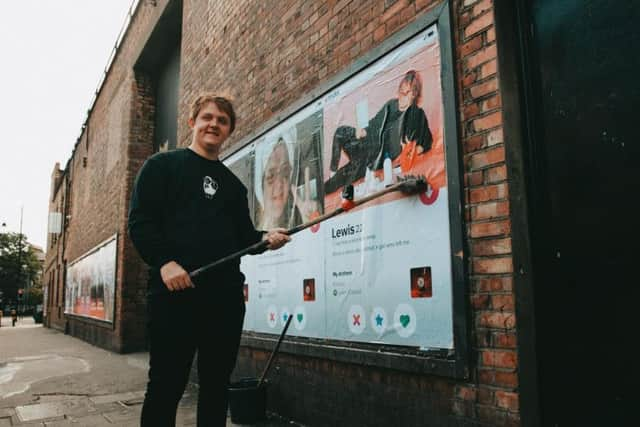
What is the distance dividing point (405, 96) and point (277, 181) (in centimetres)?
187

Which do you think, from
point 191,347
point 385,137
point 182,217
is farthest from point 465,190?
point 191,347

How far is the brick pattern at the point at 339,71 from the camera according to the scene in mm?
2469

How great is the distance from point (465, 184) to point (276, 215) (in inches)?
93.2

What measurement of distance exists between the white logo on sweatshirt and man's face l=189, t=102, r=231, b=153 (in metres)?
0.18

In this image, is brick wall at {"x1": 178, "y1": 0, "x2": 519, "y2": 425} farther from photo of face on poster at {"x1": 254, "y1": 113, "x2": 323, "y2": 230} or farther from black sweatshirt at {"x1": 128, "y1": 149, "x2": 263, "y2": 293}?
black sweatshirt at {"x1": 128, "y1": 149, "x2": 263, "y2": 293}

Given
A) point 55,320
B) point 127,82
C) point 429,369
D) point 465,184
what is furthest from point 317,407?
point 55,320

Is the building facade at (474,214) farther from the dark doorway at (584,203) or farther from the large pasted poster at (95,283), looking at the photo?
the large pasted poster at (95,283)

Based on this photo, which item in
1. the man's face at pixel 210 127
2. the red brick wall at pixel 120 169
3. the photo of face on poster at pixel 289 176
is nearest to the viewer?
the man's face at pixel 210 127

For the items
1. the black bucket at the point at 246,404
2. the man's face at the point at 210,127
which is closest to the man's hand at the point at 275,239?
the man's face at the point at 210,127

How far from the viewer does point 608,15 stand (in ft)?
7.20

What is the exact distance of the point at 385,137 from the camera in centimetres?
330

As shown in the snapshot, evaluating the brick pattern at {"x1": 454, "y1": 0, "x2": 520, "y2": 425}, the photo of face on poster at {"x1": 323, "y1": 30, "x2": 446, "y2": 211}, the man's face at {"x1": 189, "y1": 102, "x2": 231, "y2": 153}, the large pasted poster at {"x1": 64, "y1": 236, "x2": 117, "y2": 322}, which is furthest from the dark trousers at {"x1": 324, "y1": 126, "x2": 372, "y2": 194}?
the large pasted poster at {"x1": 64, "y1": 236, "x2": 117, "y2": 322}

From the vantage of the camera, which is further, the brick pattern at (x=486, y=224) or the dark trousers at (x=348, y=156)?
the dark trousers at (x=348, y=156)

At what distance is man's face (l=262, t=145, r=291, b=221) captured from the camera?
4.58 m
